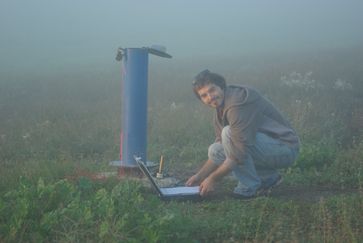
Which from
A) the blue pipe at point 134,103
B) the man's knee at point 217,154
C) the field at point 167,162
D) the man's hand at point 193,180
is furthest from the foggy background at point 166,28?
the man's knee at point 217,154

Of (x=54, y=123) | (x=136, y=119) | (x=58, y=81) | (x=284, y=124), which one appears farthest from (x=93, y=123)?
(x=58, y=81)

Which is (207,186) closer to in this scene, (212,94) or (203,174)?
(203,174)

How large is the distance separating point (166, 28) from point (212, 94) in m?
40.9

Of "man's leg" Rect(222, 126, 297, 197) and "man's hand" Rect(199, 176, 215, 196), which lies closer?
"man's hand" Rect(199, 176, 215, 196)

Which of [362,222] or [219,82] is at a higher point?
[219,82]

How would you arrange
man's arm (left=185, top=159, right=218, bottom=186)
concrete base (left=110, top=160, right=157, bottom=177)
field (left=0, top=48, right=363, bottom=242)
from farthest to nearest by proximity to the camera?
concrete base (left=110, top=160, right=157, bottom=177), man's arm (left=185, top=159, right=218, bottom=186), field (left=0, top=48, right=363, bottom=242)

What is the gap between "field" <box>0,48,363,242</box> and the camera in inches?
191

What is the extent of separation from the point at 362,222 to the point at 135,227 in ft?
6.10

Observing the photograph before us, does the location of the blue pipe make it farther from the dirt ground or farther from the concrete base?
the dirt ground

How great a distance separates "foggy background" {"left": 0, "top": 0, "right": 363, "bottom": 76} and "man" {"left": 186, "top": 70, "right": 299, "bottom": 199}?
73.3ft

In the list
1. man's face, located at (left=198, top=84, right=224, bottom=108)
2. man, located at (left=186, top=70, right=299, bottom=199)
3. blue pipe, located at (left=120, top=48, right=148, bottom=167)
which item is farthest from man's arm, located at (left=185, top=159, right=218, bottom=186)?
blue pipe, located at (left=120, top=48, right=148, bottom=167)

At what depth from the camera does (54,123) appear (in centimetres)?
1220

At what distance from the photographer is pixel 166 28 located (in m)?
46.7

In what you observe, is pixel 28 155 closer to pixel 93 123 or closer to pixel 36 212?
pixel 93 123
